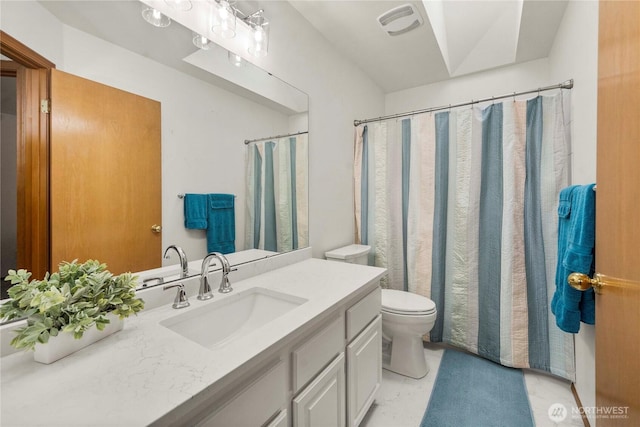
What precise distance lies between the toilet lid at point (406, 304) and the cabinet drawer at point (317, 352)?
755mm

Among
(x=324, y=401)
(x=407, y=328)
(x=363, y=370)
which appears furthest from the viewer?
(x=407, y=328)

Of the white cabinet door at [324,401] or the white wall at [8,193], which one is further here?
the white cabinet door at [324,401]

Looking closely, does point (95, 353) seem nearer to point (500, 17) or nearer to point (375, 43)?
point (375, 43)

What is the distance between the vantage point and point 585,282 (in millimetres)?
894

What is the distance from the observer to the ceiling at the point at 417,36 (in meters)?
1.11

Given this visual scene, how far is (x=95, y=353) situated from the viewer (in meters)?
0.71

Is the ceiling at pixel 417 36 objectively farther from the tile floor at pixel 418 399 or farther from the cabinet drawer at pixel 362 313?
the tile floor at pixel 418 399

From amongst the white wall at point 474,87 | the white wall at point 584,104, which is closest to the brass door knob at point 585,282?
the white wall at point 584,104

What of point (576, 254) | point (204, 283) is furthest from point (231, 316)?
point (576, 254)

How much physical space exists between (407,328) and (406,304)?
150 millimetres

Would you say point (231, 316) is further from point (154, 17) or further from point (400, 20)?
point (400, 20)

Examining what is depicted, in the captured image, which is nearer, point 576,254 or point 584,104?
point 576,254

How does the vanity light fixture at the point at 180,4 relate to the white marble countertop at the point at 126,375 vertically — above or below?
above

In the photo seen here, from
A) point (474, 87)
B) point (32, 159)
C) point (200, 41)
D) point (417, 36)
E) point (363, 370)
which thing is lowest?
point (363, 370)
